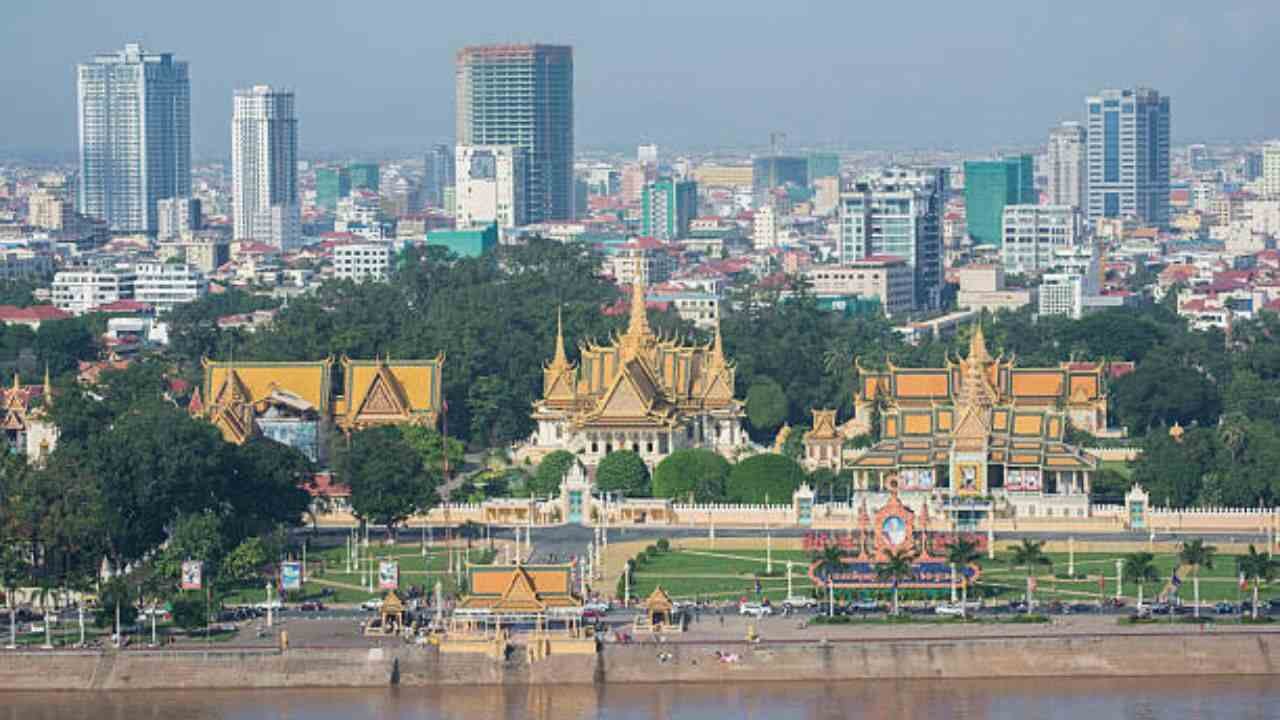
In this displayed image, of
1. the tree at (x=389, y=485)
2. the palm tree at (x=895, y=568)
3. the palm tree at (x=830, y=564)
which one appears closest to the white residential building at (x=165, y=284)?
the tree at (x=389, y=485)

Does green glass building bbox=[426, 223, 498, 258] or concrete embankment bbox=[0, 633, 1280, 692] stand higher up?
green glass building bbox=[426, 223, 498, 258]

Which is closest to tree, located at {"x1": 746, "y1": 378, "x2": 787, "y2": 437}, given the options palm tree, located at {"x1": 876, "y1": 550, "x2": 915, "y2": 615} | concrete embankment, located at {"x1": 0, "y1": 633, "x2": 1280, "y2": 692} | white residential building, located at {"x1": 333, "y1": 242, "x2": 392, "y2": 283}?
palm tree, located at {"x1": 876, "y1": 550, "x2": 915, "y2": 615}

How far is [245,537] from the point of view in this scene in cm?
7538

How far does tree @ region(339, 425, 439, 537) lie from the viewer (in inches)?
3118

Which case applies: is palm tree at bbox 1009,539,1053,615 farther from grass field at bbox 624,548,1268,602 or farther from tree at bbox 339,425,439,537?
tree at bbox 339,425,439,537

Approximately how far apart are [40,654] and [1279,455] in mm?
33365

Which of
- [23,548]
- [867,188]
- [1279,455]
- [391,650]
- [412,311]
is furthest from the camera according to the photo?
[867,188]

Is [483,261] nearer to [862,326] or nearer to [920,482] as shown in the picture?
[862,326]

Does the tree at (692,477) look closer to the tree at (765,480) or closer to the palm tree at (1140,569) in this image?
the tree at (765,480)

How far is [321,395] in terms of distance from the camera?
93.5m

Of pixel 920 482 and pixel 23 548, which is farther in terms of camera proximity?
pixel 920 482

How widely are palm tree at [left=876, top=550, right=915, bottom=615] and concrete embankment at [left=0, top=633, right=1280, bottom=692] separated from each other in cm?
401

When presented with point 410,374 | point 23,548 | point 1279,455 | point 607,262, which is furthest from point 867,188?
point 23,548

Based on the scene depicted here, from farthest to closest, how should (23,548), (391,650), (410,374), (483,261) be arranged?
(483,261) → (410,374) → (23,548) → (391,650)
